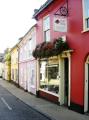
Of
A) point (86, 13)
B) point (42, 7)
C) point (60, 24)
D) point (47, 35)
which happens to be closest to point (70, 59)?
point (60, 24)

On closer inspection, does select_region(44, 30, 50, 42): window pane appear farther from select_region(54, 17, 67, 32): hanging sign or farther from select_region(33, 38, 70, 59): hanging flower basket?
select_region(54, 17, 67, 32): hanging sign

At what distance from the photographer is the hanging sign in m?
14.9

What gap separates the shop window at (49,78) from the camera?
18062mm

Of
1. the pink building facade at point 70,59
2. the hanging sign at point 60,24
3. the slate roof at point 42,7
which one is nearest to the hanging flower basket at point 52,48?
the pink building facade at point 70,59

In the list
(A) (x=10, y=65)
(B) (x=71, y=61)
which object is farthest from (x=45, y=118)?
(A) (x=10, y=65)

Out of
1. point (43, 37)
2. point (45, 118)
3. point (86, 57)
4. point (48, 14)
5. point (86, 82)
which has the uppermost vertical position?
point (48, 14)

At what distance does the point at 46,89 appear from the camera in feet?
65.9

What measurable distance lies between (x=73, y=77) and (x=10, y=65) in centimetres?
3213

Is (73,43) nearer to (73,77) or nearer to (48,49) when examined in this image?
(73,77)

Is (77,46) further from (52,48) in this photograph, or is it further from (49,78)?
(49,78)

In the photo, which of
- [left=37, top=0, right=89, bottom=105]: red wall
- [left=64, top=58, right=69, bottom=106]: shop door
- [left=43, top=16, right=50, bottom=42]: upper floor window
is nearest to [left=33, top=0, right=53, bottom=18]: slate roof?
[left=43, top=16, right=50, bottom=42]: upper floor window

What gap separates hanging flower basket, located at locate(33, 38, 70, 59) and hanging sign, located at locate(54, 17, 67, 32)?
3.20 feet

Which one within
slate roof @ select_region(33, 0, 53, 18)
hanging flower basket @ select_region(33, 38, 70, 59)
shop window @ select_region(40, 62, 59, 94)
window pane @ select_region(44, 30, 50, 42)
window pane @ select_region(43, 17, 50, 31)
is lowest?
shop window @ select_region(40, 62, 59, 94)

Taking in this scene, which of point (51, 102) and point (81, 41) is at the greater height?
point (81, 41)
